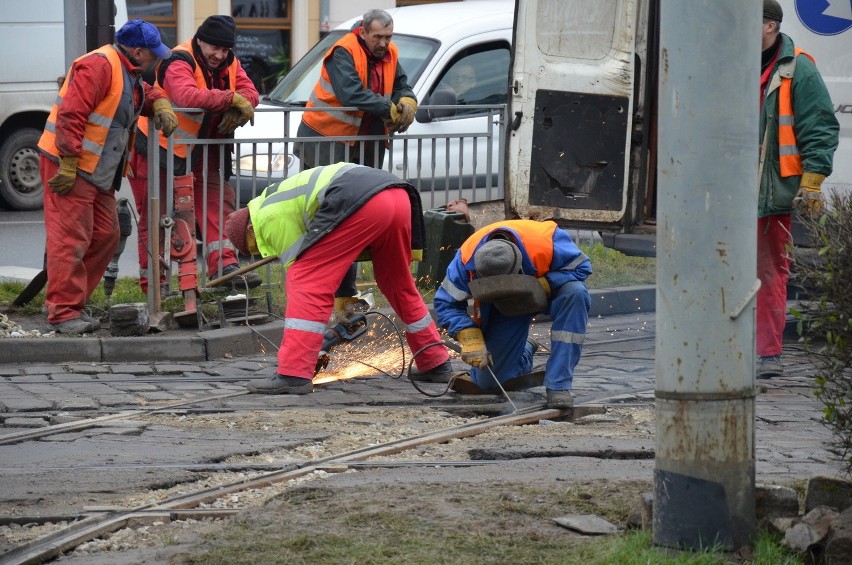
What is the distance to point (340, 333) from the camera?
7906 millimetres

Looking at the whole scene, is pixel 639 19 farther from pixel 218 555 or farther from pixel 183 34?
pixel 183 34

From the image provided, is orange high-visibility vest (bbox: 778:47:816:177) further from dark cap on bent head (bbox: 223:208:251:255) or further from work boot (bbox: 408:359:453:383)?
dark cap on bent head (bbox: 223:208:251:255)

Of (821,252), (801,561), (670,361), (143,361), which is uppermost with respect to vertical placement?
(821,252)

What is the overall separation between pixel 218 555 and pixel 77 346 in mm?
4291

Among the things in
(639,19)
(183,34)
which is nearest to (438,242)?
(639,19)

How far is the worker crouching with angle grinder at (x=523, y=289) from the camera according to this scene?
6.82 m

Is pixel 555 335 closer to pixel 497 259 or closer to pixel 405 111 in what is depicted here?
pixel 497 259

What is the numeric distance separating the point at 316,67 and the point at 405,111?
240 centimetres

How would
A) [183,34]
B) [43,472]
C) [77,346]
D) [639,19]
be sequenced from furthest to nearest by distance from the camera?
[183,34] → [639,19] → [77,346] → [43,472]

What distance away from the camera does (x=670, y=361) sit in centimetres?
429

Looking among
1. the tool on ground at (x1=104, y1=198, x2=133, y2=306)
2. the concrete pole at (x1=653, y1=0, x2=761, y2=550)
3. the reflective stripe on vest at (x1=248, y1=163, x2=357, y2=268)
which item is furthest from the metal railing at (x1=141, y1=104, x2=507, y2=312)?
the concrete pole at (x1=653, y1=0, x2=761, y2=550)

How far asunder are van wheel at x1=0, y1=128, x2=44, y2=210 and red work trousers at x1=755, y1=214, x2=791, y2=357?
29.2 feet

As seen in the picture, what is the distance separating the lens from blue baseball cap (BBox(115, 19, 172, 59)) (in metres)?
8.37

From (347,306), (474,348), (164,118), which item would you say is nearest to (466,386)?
(474,348)
